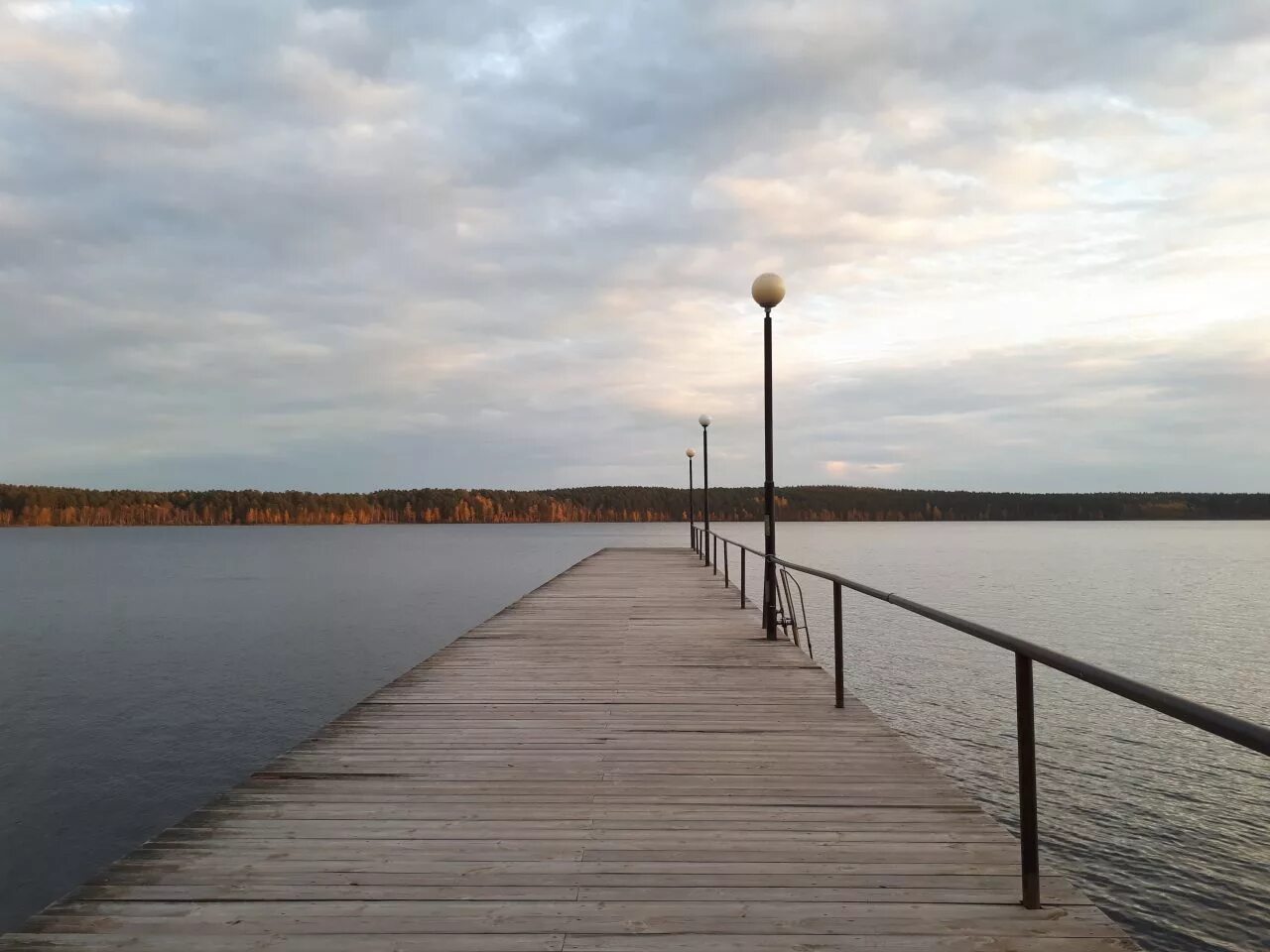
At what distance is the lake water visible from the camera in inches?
275

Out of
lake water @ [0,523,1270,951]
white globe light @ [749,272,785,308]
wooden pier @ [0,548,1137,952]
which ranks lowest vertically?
lake water @ [0,523,1270,951]

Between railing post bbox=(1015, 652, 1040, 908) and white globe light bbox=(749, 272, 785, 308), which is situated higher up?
white globe light bbox=(749, 272, 785, 308)

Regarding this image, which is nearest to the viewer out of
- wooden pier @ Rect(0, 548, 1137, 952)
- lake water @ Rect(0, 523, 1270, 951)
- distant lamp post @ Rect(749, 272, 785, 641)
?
wooden pier @ Rect(0, 548, 1137, 952)

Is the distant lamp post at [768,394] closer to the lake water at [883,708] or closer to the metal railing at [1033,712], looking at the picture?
the lake water at [883,708]

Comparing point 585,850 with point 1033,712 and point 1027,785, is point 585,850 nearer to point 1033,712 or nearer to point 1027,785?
point 1027,785

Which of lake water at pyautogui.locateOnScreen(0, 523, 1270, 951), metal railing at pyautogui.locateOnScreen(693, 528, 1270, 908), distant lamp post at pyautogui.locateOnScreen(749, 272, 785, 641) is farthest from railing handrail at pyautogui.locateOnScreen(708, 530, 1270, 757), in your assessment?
distant lamp post at pyautogui.locateOnScreen(749, 272, 785, 641)

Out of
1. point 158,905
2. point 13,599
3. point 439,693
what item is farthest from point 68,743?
point 13,599

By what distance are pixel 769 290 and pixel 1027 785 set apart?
7161mm

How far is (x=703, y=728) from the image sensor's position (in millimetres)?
5395

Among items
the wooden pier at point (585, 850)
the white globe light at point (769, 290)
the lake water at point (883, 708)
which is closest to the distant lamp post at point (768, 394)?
the white globe light at point (769, 290)

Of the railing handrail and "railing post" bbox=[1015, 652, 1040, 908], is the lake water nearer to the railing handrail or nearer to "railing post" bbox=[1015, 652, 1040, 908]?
"railing post" bbox=[1015, 652, 1040, 908]

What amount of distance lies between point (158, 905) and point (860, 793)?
2.98m

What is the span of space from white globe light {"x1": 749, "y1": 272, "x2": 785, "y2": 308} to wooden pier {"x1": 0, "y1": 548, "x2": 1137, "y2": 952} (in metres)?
4.87

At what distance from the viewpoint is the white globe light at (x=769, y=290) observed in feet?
30.5
